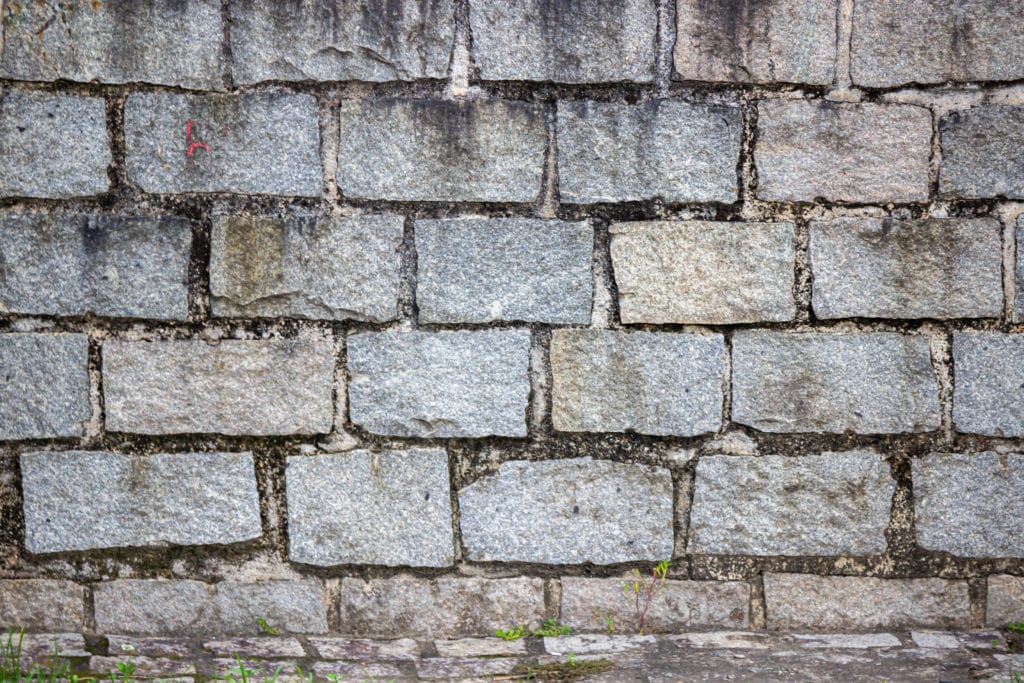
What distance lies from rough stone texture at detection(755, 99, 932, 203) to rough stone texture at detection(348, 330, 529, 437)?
90 cm

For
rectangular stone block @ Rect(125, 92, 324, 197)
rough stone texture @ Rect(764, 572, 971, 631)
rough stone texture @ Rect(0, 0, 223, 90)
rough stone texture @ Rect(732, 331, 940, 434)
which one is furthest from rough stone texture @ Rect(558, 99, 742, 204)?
rough stone texture @ Rect(764, 572, 971, 631)

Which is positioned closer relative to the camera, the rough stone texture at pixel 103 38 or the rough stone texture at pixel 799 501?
the rough stone texture at pixel 103 38

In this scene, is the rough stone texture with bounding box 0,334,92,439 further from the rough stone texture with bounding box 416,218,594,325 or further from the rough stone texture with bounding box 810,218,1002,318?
the rough stone texture with bounding box 810,218,1002,318

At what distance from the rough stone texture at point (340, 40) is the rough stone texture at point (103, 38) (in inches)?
4.2

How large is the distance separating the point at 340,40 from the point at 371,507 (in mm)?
1328

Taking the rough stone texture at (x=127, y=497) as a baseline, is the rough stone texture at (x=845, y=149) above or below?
above

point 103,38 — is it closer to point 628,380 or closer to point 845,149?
point 628,380

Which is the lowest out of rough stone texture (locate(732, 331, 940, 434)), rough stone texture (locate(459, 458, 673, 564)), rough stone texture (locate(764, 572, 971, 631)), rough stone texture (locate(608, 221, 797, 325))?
rough stone texture (locate(764, 572, 971, 631))

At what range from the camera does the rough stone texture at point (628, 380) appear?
255 cm

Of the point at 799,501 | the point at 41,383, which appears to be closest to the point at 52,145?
the point at 41,383

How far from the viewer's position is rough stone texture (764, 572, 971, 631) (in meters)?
2.59

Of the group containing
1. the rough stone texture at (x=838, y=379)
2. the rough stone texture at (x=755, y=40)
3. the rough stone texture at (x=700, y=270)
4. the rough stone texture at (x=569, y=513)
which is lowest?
the rough stone texture at (x=569, y=513)

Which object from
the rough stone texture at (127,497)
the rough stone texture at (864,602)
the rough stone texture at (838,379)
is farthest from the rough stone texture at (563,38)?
the rough stone texture at (864,602)

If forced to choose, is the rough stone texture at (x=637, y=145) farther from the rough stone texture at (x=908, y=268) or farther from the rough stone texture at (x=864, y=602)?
the rough stone texture at (x=864, y=602)
